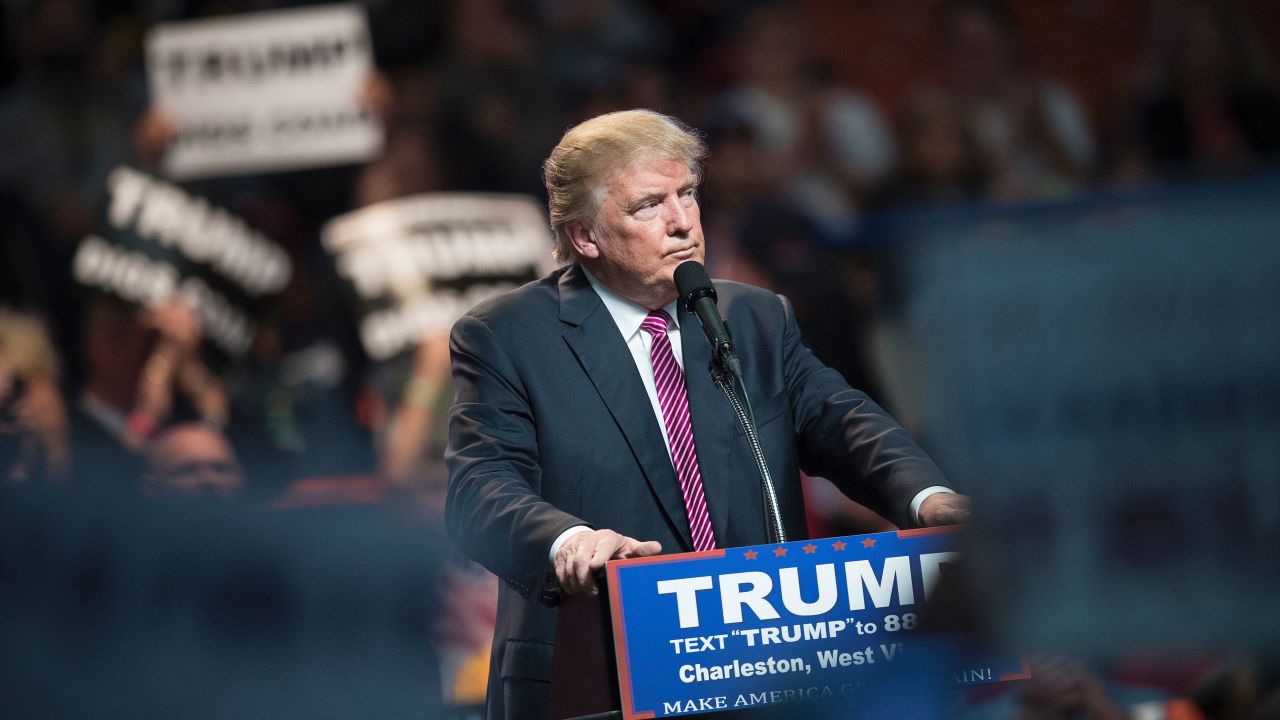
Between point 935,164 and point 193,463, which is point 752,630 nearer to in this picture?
point 193,463

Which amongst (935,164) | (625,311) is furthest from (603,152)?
(935,164)

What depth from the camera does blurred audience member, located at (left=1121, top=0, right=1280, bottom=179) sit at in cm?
641

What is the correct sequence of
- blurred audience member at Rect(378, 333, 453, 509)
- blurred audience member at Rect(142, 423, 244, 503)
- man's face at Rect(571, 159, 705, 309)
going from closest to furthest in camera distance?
man's face at Rect(571, 159, 705, 309), blurred audience member at Rect(142, 423, 244, 503), blurred audience member at Rect(378, 333, 453, 509)

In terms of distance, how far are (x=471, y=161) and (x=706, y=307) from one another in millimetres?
3617

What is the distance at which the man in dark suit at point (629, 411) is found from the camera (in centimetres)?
251

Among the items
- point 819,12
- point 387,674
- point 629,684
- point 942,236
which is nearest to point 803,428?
point 629,684

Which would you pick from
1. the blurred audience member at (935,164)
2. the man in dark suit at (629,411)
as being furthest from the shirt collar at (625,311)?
the blurred audience member at (935,164)

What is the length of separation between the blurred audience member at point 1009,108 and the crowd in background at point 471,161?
13mm

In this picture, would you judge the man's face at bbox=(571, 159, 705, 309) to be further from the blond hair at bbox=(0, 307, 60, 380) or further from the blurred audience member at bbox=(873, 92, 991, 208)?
the blurred audience member at bbox=(873, 92, 991, 208)

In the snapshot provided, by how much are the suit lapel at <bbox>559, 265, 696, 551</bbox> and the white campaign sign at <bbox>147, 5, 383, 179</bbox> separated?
333 centimetres

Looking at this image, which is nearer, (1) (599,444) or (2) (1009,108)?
(1) (599,444)

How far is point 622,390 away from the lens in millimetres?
2600

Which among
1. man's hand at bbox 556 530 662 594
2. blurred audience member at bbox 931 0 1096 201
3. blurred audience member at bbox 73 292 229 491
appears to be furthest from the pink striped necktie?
blurred audience member at bbox 931 0 1096 201

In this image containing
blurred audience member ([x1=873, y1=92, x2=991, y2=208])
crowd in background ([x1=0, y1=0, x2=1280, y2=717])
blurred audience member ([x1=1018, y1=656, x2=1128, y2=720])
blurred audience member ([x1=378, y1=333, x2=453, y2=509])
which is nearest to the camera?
blurred audience member ([x1=1018, y1=656, x2=1128, y2=720])
